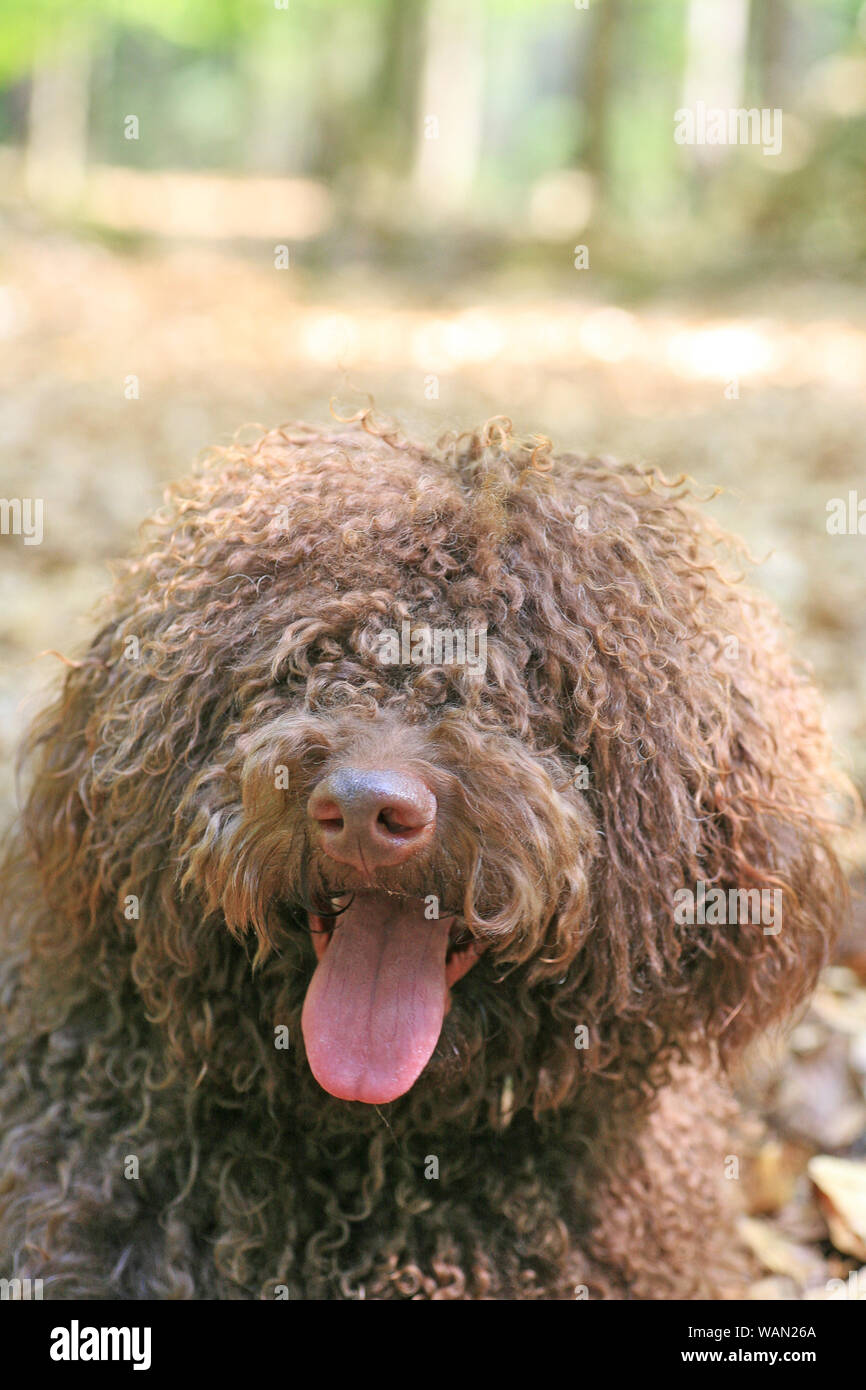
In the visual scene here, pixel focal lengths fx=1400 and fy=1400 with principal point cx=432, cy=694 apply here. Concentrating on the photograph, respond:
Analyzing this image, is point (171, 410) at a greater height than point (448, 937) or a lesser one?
greater

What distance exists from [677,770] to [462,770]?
47 centimetres

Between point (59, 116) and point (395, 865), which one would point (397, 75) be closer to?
point (59, 116)

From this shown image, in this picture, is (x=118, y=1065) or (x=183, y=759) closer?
(x=183, y=759)

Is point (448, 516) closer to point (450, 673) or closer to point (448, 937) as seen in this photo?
point (450, 673)

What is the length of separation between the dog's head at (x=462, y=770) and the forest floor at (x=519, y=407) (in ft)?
1.67

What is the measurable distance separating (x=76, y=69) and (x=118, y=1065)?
28.9 m

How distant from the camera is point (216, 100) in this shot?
1941 inches

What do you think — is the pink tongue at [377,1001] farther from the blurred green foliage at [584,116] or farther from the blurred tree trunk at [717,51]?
the blurred tree trunk at [717,51]

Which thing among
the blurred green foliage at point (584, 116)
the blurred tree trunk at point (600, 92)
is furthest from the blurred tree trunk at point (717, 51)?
the blurred tree trunk at point (600, 92)

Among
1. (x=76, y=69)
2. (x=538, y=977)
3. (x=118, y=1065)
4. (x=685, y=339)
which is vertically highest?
(x=76, y=69)

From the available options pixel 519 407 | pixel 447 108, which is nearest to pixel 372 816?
pixel 519 407

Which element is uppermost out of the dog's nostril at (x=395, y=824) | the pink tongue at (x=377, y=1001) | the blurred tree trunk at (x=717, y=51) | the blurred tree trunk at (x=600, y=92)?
the blurred tree trunk at (x=717, y=51)

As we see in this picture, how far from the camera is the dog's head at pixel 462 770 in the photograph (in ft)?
6.90

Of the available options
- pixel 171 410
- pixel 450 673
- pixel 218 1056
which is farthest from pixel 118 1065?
pixel 171 410
